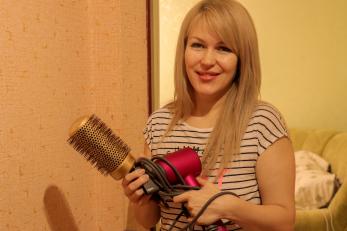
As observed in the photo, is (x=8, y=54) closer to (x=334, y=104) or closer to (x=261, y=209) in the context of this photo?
(x=261, y=209)

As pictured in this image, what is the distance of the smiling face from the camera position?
2.53 feet

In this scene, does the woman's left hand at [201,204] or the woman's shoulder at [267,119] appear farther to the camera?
the woman's shoulder at [267,119]

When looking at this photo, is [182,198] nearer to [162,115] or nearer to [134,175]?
[134,175]

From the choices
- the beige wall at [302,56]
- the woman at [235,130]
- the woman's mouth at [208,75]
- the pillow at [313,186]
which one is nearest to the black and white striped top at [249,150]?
the woman at [235,130]

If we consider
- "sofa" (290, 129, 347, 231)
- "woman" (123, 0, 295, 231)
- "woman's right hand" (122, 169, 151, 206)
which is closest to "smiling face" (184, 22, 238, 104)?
"woman" (123, 0, 295, 231)

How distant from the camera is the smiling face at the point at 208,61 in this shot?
2.53 ft

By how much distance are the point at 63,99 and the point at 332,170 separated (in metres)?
1.53

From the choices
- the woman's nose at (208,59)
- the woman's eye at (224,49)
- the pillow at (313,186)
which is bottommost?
the pillow at (313,186)

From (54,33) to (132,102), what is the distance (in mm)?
237

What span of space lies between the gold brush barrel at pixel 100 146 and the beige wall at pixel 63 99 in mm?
198

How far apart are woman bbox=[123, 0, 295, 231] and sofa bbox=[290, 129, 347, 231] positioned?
1027 millimetres

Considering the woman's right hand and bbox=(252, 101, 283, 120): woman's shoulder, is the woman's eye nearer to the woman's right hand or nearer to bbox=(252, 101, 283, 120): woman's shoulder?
bbox=(252, 101, 283, 120): woman's shoulder

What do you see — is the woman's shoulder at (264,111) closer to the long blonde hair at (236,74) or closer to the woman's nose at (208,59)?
the long blonde hair at (236,74)

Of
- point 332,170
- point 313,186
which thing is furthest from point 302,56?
point 313,186
